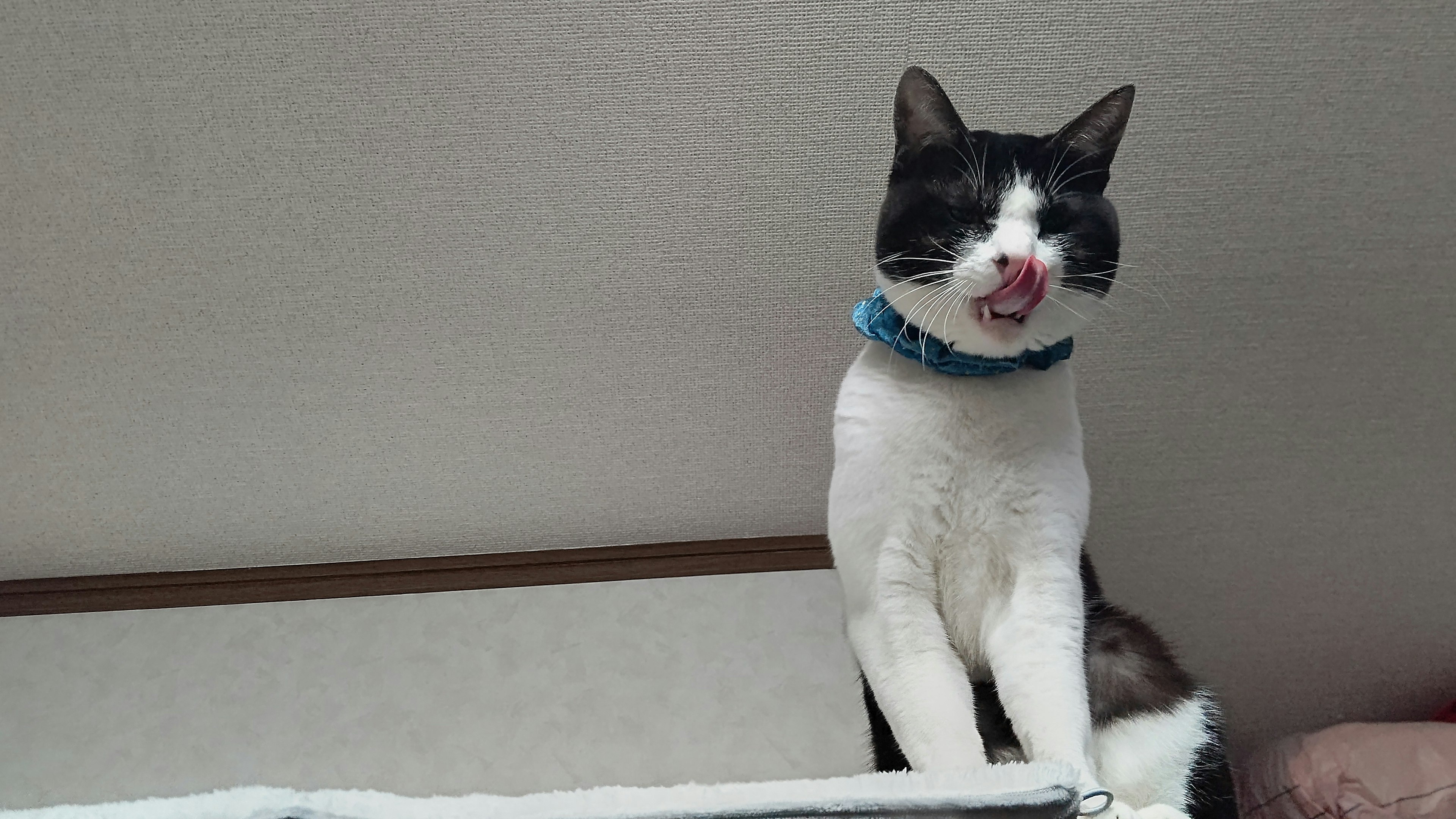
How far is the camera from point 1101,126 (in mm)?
665

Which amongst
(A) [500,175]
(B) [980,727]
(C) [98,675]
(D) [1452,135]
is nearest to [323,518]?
(C) [98,675]

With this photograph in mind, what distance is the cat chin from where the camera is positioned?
0.63m

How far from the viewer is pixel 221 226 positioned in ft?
3.17

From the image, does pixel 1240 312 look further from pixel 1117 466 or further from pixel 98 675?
pixel 98 675

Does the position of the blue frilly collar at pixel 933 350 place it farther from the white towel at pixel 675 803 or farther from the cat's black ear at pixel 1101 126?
the white towel at pixel 675 803

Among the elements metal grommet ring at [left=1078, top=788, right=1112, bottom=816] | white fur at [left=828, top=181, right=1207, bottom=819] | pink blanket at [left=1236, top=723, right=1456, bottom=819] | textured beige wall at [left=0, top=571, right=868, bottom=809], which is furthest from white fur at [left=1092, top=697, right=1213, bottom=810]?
pink blanket at [left=1236, top=723, right=1456, bottom=819]

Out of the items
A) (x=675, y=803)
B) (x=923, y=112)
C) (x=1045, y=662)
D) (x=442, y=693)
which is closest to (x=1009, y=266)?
(x=923, y=112)

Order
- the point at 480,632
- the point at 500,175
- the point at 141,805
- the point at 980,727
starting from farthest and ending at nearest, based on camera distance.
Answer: the point at 480,632 < the point at 500,175 < the point at 980,727 < the point at 141,805

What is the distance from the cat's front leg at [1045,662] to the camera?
63cm

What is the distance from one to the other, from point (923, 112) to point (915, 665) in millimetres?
443

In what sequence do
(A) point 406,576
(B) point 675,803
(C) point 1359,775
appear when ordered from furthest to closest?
(A) point 406,576 → (C) point 1359,775 → (B) point 675,803

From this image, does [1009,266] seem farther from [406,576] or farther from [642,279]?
[406,576]

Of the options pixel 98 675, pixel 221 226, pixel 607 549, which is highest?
pixel 221 226

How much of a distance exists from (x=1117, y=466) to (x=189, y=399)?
1.20 m
